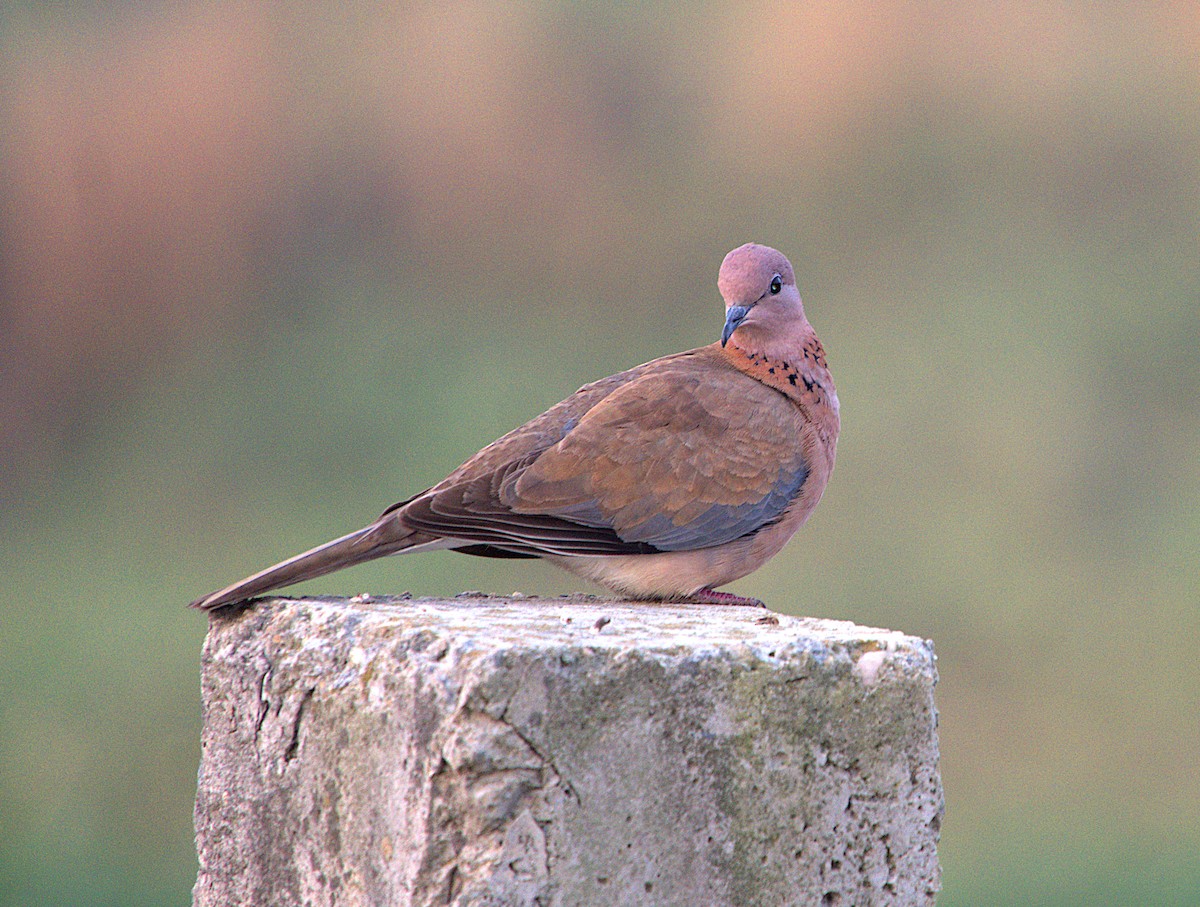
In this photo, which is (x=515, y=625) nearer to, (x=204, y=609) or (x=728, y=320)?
(x=204, y=609)

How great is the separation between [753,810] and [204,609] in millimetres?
1622

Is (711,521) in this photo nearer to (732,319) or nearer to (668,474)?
(668,474)

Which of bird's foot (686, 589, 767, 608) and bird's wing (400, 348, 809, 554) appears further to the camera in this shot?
bird's foot (686, 589, 767, 608)

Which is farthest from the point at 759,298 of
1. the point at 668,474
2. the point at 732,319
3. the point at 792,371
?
the point at 668,474

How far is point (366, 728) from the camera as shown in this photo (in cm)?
308

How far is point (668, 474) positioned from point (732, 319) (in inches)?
28.8

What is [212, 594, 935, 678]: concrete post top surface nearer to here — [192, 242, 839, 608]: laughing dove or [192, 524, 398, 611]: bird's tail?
[192, 524, 398, 611]: bird's tail

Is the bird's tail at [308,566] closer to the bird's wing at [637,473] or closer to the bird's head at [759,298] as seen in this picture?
the bird's wing at [637,473]

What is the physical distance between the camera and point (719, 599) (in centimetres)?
456

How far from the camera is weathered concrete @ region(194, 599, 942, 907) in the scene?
2.89m

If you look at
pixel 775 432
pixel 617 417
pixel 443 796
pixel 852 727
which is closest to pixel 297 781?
pixel 443 796

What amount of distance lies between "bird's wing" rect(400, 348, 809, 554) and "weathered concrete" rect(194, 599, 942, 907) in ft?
2.41

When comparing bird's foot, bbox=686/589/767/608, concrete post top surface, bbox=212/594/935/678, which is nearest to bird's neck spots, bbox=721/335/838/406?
bird's foot, bbox=686/589/767/608

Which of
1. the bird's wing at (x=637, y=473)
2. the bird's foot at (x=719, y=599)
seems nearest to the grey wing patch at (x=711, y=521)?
the bird's wing at (x=637, y=473)
